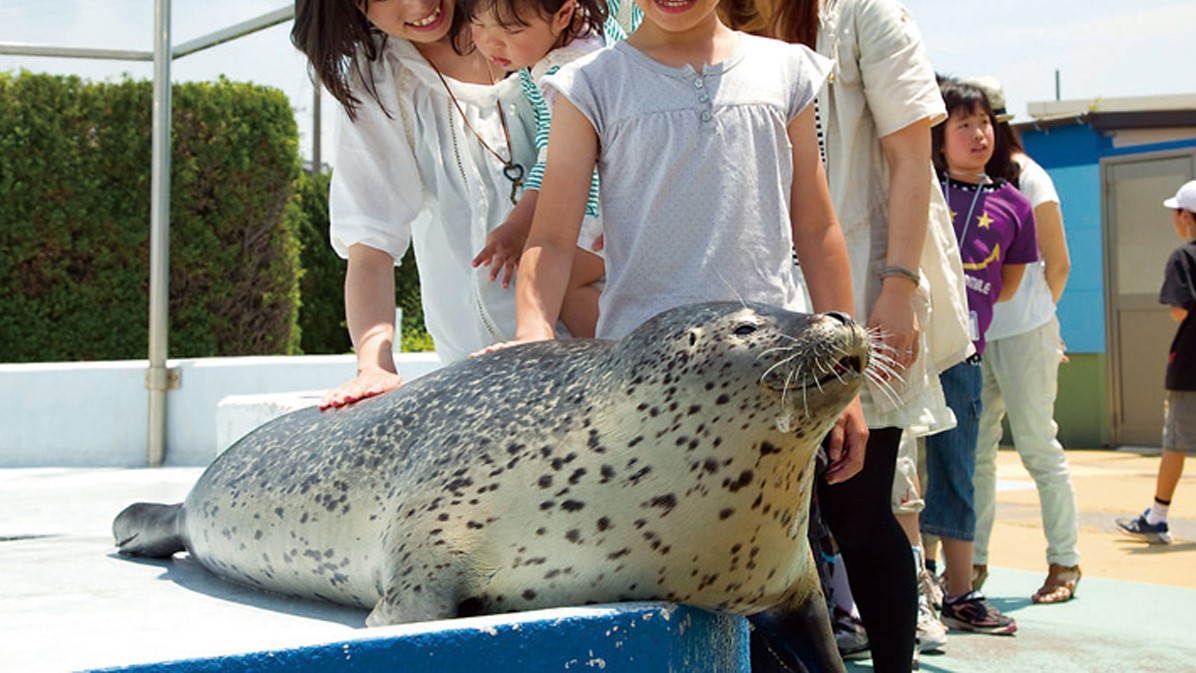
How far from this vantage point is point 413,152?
314 cm

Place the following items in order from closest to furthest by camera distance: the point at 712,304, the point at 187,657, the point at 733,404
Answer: the point at 187,657 < the point at 733,404 < the point at 712,304

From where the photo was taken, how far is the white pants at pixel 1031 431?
17.3 ft

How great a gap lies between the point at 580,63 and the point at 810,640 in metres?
1.20

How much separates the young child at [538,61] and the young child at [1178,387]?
16.0 feet

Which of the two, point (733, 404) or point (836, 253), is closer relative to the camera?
point (733, 404)

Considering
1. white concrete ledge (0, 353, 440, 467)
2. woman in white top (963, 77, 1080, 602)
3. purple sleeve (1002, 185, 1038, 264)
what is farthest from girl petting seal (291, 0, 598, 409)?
white concrete ledge (0, 353, 440, 467)

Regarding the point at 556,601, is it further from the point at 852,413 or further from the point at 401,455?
the point at 852,413

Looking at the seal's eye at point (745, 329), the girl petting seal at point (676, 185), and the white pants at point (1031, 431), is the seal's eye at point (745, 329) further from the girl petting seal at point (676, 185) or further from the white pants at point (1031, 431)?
the white pants at point (1031, 431)

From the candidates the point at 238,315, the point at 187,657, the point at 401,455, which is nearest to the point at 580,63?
the point at 401,455

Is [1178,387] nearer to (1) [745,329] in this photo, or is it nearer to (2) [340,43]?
(2) [340,43]

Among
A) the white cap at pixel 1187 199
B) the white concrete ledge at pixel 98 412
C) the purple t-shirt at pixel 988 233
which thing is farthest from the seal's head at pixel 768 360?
the white cap at pixel 1187 199

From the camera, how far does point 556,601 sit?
1919 mm

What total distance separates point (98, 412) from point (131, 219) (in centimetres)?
460

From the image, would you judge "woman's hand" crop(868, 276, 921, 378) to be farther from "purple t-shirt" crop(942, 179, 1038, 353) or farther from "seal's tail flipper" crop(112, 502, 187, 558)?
"purple t-shirt" crop(942, 179, 1038, 353)
